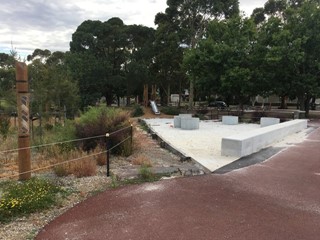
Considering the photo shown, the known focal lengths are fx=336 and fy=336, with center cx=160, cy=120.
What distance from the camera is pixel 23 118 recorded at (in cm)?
674

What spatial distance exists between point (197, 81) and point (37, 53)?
148 feet

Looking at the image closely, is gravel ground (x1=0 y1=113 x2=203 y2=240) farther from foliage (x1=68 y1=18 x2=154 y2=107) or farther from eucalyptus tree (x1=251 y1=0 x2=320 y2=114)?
foliage (x1=68 y1=18 x2=154 y2=107)

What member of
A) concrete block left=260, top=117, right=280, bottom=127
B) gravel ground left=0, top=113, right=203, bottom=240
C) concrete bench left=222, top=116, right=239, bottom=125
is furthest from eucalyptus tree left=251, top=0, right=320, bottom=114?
gravel ground left=0, top=113, right=203, bottom=240

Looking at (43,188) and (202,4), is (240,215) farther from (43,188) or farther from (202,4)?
(202,4)

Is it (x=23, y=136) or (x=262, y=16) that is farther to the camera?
(x=262, y=16)

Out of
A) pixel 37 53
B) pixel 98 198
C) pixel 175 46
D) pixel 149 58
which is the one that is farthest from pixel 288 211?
pixel 37 53

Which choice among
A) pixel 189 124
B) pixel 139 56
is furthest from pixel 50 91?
pixel 139 56

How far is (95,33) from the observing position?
39031mm

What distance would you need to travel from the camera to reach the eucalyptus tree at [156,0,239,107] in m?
33.7

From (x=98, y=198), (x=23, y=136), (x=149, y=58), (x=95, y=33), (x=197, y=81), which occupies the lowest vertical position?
→ (x=98, y=198)

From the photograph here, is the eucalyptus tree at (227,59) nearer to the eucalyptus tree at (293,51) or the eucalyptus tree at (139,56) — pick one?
the eucalyptus tree at (293,51)

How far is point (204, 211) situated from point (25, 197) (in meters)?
2.88

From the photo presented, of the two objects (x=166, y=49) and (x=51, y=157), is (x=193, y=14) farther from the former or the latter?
(x=51, y=157)

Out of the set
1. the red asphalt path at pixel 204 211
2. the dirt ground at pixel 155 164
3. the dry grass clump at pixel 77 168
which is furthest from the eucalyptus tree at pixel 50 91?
the red asphalt path at pixel 204 211
